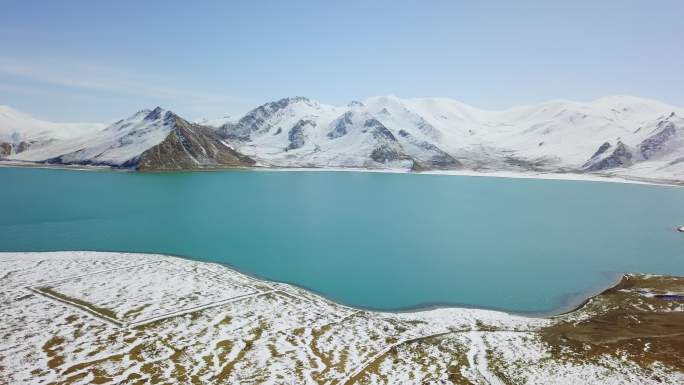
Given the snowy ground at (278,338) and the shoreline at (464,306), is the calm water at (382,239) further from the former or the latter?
the snowy ground at (278,338)

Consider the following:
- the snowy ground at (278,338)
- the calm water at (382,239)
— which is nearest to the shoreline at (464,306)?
the calm water at (382,239)

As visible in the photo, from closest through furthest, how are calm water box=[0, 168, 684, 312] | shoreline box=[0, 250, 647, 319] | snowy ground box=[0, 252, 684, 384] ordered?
snowy ground box=[0, 252, 684, 384] < shoreline box=[0, 250, 647, 319] < calm water box=[0, 168, 684, 312]

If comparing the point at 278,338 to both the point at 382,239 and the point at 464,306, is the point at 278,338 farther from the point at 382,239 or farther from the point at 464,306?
the point at 382,239

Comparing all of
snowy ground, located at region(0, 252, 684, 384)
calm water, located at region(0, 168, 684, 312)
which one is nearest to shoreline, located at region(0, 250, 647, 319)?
calm water, located at region(0, 168, 684, 312)

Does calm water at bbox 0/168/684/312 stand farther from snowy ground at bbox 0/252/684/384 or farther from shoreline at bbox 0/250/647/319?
snowy ground at bbox 0/252/684/384

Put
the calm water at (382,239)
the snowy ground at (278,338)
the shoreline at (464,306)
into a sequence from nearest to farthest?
the snowy ground at (278,338)
the shoreline at (464,306)
the calm water at (382,239)

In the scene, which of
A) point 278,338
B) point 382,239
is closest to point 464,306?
point 278,338
